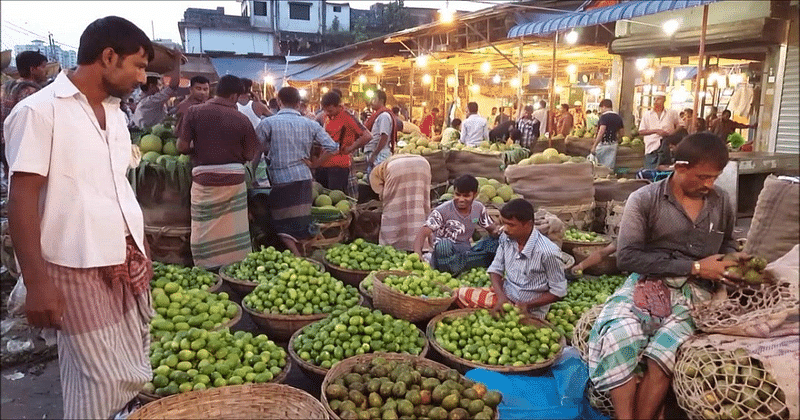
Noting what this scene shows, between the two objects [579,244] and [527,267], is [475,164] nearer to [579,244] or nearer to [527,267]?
[579,244]

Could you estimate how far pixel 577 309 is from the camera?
4352mm

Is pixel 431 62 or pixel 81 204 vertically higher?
pixel 431 62

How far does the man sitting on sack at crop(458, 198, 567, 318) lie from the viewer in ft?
13.2

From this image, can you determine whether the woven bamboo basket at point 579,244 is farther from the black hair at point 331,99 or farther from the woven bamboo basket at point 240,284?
the black hair at point 331,99

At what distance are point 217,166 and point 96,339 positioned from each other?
10.3ft

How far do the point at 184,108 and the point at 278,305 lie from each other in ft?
9.75

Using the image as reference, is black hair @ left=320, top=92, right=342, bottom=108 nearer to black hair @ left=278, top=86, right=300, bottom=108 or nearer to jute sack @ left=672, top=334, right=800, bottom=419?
black hair @ left=278, top=86, right=300, bottom=108

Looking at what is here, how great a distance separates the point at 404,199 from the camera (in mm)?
6020

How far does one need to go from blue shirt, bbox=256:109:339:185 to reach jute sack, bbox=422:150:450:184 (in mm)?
2443

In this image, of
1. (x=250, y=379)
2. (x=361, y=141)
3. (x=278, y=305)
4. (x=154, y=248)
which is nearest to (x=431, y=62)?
(x=361, y=141)

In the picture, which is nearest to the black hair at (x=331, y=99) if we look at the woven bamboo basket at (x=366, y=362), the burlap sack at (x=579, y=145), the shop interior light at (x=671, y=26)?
the woven bamboo basket at (x=366, y=362)

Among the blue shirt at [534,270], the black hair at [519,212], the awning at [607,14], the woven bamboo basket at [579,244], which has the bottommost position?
the woven bamboo basket at [579,244]

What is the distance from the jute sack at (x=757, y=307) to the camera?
2.30 m

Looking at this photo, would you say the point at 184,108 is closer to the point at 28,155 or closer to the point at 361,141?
the point at 361,141
